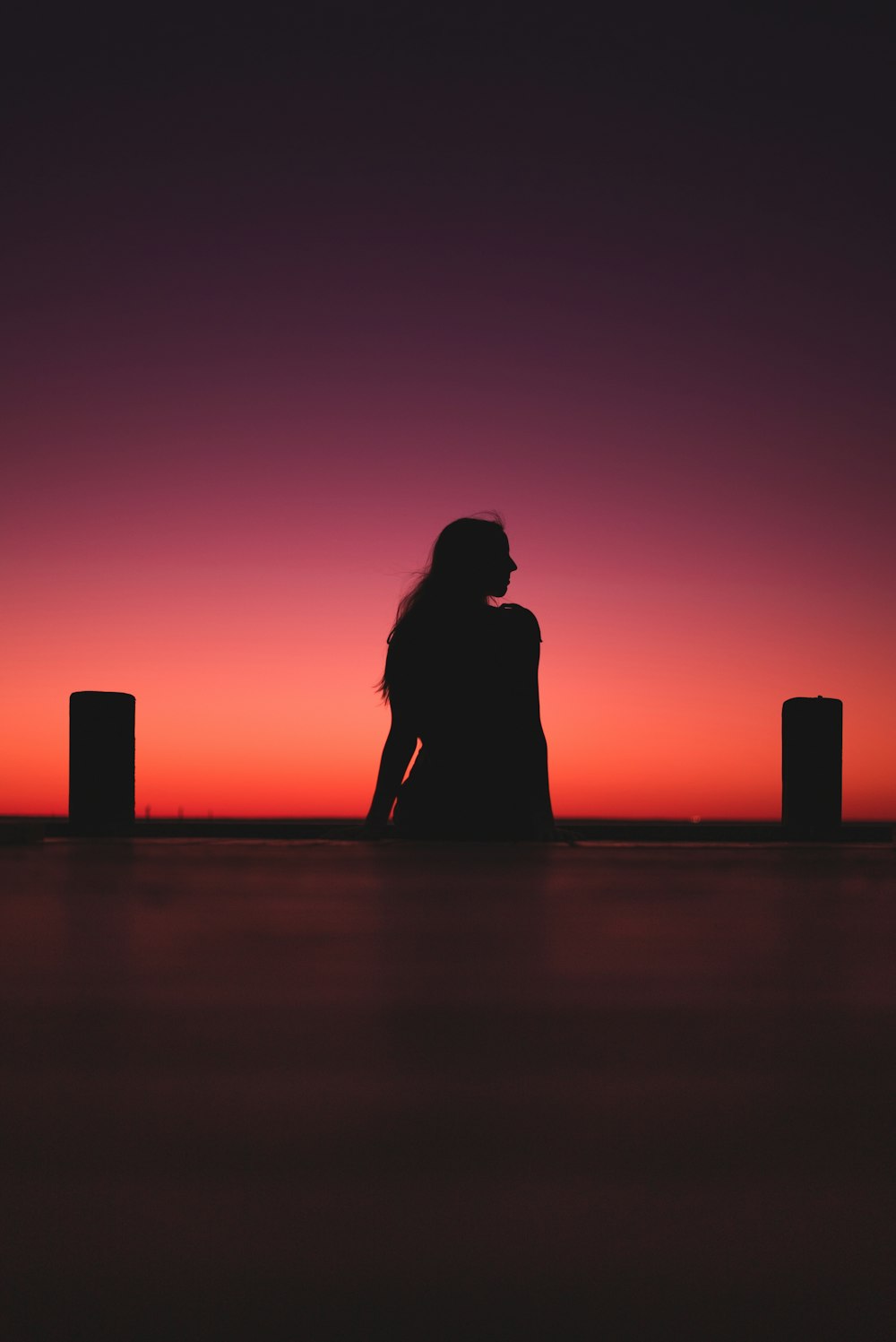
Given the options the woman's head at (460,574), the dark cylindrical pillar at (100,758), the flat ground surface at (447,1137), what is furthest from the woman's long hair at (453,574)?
the flat ground surface at (447,1137)

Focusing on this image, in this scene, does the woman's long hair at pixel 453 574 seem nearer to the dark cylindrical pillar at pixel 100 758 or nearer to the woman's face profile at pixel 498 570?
the woman's face profile at pixel 498 570

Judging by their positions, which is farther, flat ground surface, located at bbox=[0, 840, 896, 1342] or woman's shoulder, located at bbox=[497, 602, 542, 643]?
woman's shoulder, located at bbox=[497, 602, 542, 643]

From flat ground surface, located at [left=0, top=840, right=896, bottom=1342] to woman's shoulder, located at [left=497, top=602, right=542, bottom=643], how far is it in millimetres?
2120

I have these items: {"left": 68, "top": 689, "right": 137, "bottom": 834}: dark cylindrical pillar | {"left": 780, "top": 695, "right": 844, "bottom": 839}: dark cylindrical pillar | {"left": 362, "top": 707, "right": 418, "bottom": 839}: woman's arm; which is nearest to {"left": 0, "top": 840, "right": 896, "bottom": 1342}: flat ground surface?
{"left": 362, "top": 707, "right": 418, "bottom": 839}: woman's arm

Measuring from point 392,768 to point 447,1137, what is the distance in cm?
224

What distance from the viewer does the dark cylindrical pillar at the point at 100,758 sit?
3000 millimetres

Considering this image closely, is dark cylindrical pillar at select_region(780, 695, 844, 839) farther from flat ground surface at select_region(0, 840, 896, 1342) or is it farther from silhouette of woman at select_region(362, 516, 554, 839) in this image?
flat ground surface at select_region(0, 840, 896, 1342)

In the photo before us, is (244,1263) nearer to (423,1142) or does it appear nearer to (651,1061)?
(423,1142)

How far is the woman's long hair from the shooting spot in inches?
111

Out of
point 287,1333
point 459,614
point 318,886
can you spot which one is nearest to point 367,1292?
point 287,1333

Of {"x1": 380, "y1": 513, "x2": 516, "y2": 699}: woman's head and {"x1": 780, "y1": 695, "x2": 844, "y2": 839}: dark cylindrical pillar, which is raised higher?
{"x1": 380, "y1": 513, "x2": 516, "y2": 699}: woman's head

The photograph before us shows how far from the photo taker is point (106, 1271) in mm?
231

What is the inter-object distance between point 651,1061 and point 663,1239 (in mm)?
145

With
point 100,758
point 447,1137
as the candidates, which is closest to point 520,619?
point 100,758
